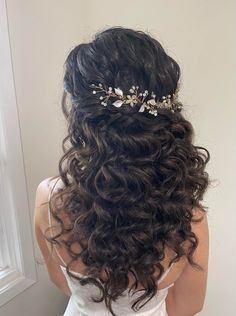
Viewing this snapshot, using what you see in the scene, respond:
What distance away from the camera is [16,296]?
4.41 feet

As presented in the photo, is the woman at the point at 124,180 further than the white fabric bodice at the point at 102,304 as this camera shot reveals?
No

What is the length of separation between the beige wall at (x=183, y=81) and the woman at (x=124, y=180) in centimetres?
54

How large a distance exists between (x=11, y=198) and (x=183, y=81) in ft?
2.83

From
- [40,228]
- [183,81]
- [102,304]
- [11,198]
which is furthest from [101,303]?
[183,81]

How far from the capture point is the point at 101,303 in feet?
3.07

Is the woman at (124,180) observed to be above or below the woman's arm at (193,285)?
above

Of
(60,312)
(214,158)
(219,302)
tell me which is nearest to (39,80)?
(214,158)

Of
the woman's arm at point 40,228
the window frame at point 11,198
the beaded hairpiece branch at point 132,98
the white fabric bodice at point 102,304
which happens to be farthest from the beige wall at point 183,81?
the beaded hairpiece branch at point 132,98

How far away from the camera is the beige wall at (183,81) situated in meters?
1.26

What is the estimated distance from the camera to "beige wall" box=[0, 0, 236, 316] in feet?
4.13

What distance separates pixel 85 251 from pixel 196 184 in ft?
1.09

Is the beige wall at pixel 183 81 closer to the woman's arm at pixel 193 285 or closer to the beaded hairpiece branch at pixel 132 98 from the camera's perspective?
the woman's arm at pixel 193 285

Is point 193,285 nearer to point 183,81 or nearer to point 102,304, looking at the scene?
point 102,304

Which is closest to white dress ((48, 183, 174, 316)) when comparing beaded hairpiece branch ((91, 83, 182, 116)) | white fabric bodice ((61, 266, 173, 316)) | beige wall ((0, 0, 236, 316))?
white fabric bodice ((61, 266, 173, 316))
